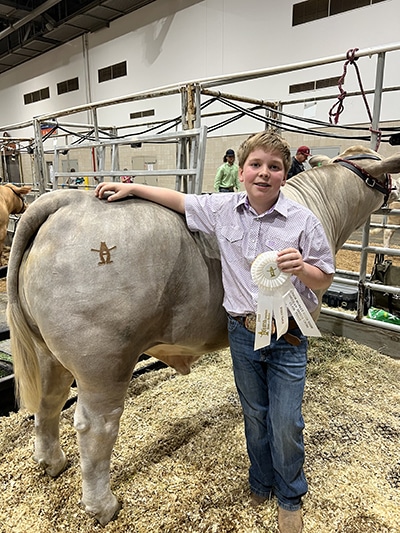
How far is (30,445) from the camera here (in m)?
2.11

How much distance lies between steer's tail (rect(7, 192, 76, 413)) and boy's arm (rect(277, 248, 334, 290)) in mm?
809

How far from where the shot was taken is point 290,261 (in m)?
1.21

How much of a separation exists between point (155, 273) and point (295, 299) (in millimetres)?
500

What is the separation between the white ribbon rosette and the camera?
1236 mm

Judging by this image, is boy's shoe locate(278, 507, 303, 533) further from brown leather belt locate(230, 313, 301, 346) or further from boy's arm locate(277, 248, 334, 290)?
boy's arm locate(277, 248, 334, 290)

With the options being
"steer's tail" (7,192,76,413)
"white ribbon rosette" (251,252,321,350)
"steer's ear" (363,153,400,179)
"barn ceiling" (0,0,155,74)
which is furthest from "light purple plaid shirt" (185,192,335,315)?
"barn ceiling" (0,0,155,74)

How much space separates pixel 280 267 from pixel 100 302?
23.9 inches

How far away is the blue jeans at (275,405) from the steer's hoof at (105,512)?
0.64 metres

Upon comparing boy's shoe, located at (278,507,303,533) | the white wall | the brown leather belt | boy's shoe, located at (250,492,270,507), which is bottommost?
boy's shoe, located at (250,492,270,507)

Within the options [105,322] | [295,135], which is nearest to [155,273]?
[105,322]

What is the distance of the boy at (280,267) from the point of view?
1342 mm

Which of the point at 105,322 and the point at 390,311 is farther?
the point at 390,311

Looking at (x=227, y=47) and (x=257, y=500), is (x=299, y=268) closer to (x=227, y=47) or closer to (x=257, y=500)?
(x=257, y=500)

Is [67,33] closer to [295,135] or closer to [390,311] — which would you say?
[295,135]
